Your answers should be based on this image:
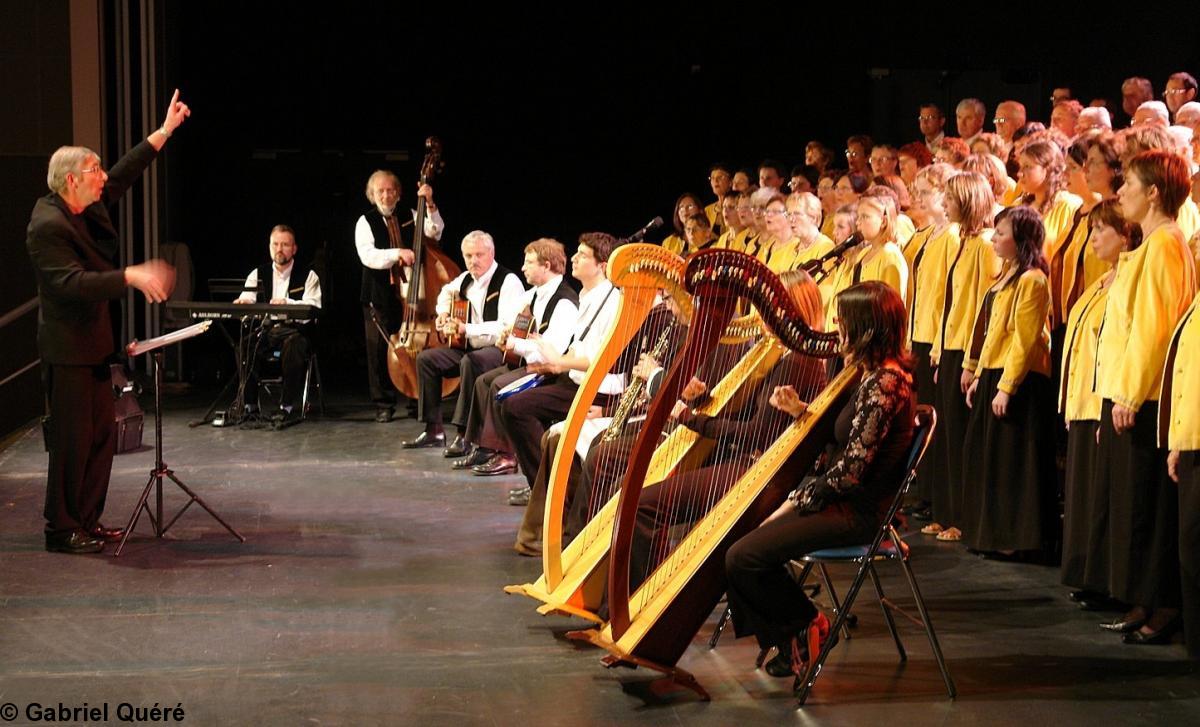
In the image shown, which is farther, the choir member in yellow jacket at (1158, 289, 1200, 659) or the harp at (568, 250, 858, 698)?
the choir member in yellow jacket at (1158, 289, 1200, 659)

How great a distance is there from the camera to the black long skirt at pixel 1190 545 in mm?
3830

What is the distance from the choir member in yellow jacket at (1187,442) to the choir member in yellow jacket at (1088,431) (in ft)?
1.46

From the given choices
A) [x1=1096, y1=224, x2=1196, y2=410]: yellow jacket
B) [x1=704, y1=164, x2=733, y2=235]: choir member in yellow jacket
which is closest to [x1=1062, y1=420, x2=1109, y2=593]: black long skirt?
[x1=1096, y1=224, x2=1196, y2=410]: yellow jacket

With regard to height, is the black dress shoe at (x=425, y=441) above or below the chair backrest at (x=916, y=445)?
below

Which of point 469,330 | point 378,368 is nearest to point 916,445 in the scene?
point 469,330

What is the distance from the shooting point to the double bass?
25.6ft

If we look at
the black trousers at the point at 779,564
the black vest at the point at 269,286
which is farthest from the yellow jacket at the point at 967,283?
the black vest at the point at 269,286

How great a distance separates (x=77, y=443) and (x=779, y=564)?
3.07 m

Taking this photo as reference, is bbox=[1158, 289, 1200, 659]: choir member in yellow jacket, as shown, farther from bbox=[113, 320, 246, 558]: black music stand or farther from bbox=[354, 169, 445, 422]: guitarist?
bbox=[354, 169, 445, 422]: guitarist

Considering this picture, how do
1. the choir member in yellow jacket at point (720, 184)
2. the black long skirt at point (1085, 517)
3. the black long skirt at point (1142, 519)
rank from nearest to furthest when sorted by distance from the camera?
the black long skirt at point (1142, 519) < the black long skirt at point (1085, 517) < the choir member in yellow jacket at point (720, 184)

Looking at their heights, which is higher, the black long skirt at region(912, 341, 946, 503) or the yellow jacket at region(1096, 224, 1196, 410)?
the yellow jacket at region(1096, 224, 1196, 410)

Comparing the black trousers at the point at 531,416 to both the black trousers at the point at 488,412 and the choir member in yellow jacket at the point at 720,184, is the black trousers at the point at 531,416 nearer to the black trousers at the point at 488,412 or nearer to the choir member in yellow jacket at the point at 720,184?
the black trousers at the point at 488,412

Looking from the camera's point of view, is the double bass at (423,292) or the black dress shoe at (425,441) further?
the double bass at (423,292)

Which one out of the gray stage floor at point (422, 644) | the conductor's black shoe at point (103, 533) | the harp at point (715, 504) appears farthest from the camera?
the conductor's black shoe at point (103, 533)
